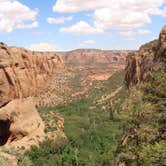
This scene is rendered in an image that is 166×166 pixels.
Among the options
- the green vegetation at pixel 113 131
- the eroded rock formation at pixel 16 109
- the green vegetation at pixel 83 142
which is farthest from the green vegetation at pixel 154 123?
the eroded rock formation at pixel 16 109

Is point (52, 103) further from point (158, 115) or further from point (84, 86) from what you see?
point (158, 115)

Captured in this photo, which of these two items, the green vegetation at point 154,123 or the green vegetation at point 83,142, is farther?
the green vegetation at point 83,142

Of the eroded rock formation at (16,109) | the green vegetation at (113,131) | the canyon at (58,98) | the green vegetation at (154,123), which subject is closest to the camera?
the green vegetation at (154,123)

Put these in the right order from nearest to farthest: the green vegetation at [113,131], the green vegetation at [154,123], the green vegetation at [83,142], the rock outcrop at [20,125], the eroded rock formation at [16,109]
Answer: the green vegetation at [154,123], the green vegetation at [113,131], the green vegetation at [83,142], the rock outcrop at [20,125], the eroded rock formation at [16,109]

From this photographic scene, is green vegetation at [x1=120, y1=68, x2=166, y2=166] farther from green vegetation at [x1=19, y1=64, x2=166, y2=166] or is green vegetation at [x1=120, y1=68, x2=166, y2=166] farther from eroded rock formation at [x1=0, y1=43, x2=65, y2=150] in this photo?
eroded rock formation at [x1=0, y1=43, x2=65, y2=150]

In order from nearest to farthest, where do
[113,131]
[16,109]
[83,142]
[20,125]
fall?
[20,125] → [16,109] → [83,142] → [113,131]

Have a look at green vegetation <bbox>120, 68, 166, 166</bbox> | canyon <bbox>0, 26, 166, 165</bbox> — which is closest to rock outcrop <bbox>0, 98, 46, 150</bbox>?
canyon <bbox>0, 26, 166, 165</bbox>

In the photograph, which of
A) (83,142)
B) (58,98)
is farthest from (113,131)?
(58,98)

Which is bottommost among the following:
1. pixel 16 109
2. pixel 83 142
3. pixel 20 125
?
pixel 83 142

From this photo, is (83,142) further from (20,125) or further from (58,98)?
(58,98)

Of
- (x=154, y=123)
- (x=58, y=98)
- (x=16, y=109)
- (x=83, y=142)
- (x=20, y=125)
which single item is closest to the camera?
(x=154, y=123)

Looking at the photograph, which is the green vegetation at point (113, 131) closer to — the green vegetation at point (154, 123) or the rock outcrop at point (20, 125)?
the green vegetation at point (154, 123)

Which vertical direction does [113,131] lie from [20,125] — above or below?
below

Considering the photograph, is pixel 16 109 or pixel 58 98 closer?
pixel 16 109
